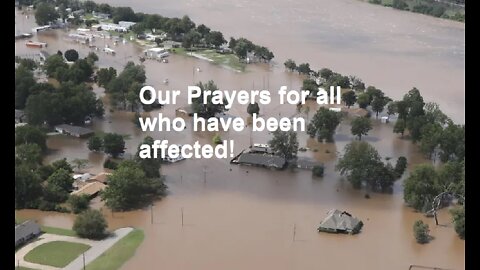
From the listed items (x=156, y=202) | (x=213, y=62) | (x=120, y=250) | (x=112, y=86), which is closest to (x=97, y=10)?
(x=213, y=62)

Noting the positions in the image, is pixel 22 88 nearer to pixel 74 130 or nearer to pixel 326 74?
pixel 74 130

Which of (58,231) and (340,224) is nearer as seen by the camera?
(58,231)

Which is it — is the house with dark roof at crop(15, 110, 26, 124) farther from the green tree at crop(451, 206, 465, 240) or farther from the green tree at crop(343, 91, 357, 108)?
the green tree at crop(451, 206, 465, 240)

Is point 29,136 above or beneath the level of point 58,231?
above

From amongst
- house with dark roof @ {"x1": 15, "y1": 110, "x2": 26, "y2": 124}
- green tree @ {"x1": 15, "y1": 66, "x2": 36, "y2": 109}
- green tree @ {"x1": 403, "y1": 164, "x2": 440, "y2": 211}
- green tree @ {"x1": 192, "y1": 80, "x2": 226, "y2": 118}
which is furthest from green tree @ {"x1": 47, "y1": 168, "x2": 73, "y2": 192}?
green tree @ {"x1": 403, "y1": 164, "x2": 440, "y2": 211}

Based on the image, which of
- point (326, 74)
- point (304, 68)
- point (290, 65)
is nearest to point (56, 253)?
point (326, 74)

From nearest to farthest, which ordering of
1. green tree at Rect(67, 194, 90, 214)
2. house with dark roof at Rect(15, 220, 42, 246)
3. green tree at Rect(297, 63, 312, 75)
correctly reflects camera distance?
house with dark roof at Rect(15, 220, 42, 246), green tree at Rect(67, 194, 90, 214), green tree at Rect(297, 63, 312, 75)

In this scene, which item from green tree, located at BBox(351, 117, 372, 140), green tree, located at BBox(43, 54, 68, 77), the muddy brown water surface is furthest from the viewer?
green tree, located at BBox(43, 54, 68, 77)
